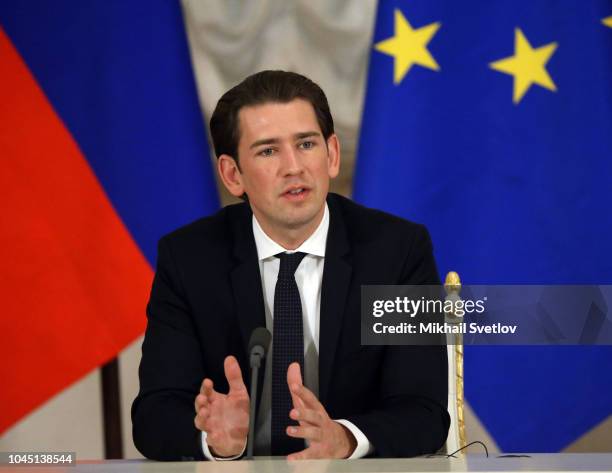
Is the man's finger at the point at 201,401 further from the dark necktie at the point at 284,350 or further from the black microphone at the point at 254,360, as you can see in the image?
the dark necktie at the point at 284,350

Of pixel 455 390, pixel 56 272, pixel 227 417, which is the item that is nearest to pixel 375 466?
pixel 227 417

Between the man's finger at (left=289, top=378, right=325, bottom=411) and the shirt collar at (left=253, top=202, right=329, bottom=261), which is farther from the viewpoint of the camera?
the shirt collar at (left=253, top=202, right=329, bottom=261)

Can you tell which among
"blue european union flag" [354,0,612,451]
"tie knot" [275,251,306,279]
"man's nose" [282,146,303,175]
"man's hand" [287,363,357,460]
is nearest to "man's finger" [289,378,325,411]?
"man's hand" [287,363,357,460]

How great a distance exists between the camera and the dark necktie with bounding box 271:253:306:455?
2.06 m

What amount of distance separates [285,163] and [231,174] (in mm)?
227

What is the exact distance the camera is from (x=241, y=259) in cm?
220

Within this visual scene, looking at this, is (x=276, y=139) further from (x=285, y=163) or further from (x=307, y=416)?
(x=307, y=416)

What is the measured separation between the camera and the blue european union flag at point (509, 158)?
301 centimetres

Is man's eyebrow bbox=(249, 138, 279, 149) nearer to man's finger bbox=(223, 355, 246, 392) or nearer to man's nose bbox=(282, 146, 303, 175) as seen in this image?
man's nose bbox=(282, 146, 303, 175)

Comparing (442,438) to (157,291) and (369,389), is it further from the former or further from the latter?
(157,291)

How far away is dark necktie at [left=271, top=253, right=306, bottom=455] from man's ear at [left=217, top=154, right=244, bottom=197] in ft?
0.88

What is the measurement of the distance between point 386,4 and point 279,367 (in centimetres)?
155

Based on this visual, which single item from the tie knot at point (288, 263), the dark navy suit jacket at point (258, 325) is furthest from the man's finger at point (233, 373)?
the tie knot at point (288, 263)

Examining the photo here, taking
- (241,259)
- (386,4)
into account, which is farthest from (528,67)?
(241,259)
